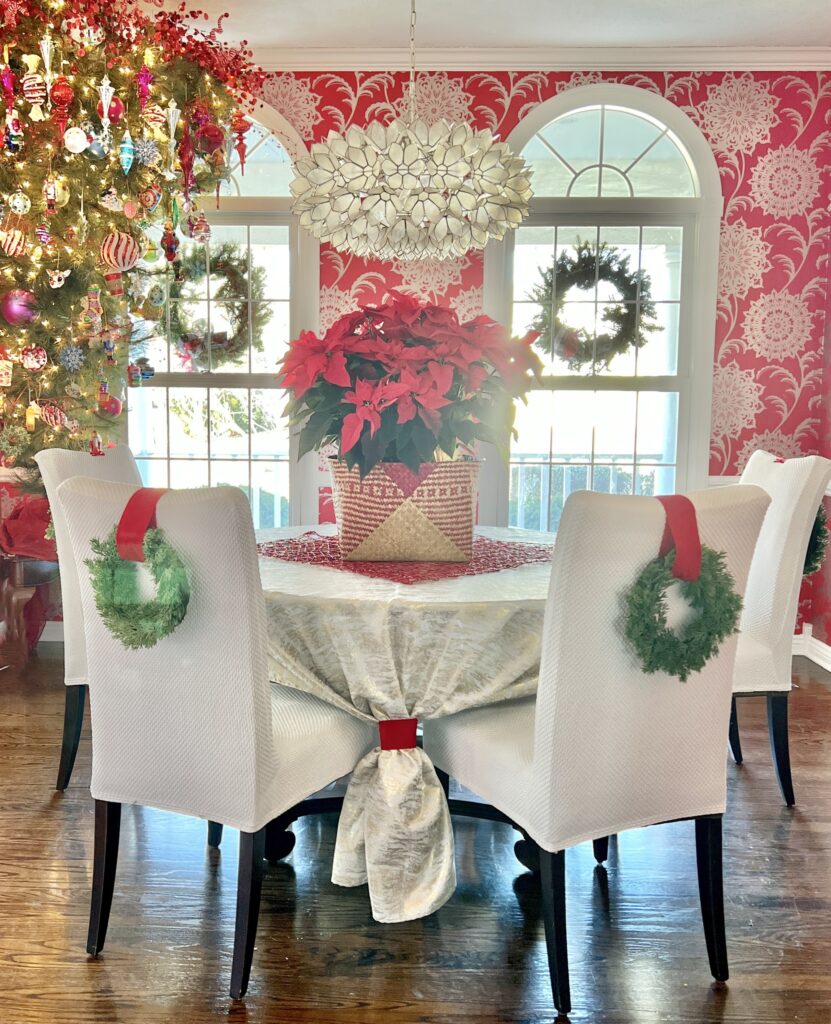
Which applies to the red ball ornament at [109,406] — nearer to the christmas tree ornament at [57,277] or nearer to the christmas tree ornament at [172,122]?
the christmas tree ornament at [57,277]

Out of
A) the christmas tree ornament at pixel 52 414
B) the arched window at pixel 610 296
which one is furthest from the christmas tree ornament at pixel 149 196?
the arched window at pixel 610 296

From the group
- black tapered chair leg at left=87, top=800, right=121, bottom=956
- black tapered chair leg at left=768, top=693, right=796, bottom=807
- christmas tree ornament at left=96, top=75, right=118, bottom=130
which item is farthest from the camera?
christmas tree ornament at left=96, top=75, right=118, bottom=130

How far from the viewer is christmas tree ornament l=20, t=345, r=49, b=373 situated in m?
3.70

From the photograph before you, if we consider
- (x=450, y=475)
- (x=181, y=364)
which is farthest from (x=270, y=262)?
(x=450, y=475)

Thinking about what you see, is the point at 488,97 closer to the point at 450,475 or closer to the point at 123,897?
the point at 450,475

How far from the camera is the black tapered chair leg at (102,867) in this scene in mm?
1878

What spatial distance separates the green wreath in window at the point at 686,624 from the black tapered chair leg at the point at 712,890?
14.5 inches

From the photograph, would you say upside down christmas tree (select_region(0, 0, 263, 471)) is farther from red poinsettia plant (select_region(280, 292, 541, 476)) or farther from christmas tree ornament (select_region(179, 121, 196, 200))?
red poinsettia plant (select_region(280, 292, 541, 476))

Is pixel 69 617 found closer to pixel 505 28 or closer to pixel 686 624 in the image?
pixel 686 624

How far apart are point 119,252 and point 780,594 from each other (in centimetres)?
270

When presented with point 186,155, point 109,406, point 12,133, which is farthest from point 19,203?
point 109,406

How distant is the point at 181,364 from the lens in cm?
463

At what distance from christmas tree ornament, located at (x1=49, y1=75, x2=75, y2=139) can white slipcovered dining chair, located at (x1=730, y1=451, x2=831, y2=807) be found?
2.76 m

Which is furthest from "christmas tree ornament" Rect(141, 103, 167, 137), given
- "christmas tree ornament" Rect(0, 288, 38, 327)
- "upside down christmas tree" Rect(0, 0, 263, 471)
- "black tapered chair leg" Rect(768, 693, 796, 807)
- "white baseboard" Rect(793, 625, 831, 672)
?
"white baseboard" Rect(793, 625, 831, 672)
